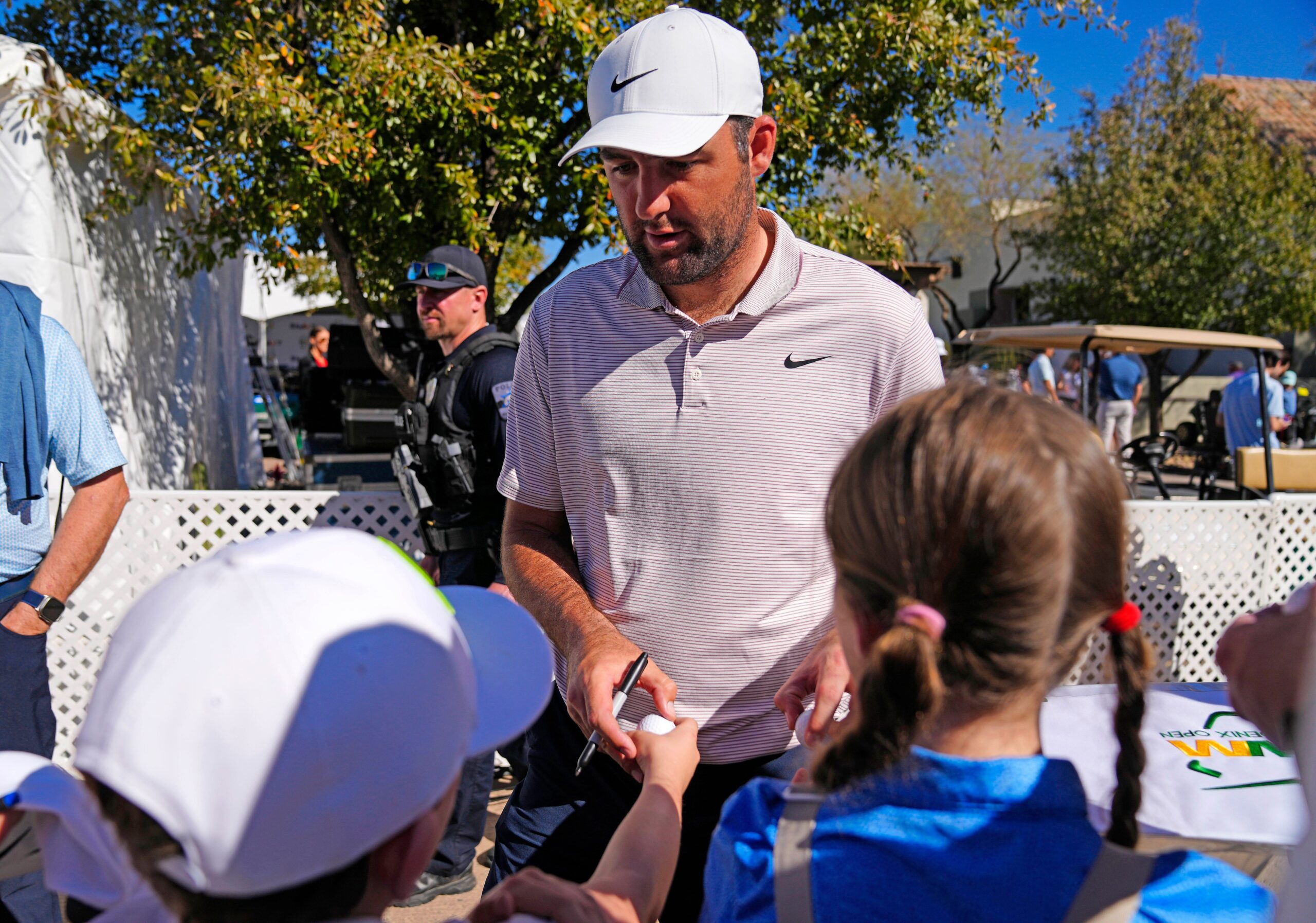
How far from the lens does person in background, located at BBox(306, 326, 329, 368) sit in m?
15.9

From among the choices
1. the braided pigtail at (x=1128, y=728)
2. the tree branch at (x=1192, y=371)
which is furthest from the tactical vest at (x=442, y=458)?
the tree branch at (x=1192, y=371)

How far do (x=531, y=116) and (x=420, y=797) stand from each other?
6269 mm

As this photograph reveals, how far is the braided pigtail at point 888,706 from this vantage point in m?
0.99

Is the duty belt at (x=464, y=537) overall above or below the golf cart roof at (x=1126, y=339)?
below

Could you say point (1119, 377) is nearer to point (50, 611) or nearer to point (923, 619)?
point (50, 611)

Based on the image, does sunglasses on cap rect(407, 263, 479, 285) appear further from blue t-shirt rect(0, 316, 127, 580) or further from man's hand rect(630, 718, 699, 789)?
man's hand rect(630, 718, 699, 789)

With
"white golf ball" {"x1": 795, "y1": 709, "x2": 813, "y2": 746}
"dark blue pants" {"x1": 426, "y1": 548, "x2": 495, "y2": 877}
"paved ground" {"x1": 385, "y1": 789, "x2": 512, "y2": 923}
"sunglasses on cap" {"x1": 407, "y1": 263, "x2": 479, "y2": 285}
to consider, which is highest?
"sunglasses on cap" {"x1": 407, "y1": 263, "x2": 479, "y2": 285}

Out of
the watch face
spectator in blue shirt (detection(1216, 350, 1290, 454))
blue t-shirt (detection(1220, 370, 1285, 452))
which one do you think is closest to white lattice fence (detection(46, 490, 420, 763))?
the watch face

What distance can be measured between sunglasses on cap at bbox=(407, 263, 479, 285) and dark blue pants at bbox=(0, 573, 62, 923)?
2.26 meters

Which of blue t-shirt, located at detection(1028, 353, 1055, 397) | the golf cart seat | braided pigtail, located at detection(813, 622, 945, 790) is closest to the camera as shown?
braided pigtail, located at detection(813, 622, 945, 790)

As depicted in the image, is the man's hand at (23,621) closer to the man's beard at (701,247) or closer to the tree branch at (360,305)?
the man's beard at (701,247)

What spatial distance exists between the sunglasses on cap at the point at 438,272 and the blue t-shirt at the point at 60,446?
1.83 m

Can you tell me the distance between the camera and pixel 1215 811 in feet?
8.38

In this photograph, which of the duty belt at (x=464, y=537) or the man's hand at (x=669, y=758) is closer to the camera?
the man's hand at (x=669, y=758)
